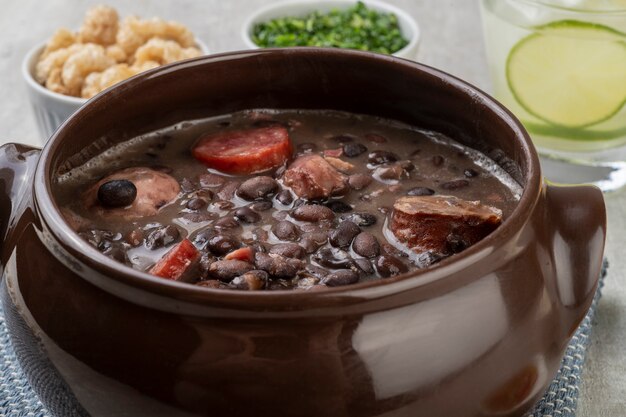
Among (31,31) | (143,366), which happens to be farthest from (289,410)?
(31,31)

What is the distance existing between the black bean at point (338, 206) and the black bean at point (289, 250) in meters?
0.23

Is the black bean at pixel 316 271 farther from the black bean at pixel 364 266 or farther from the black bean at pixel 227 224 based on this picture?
the black bean at pixel 227 224

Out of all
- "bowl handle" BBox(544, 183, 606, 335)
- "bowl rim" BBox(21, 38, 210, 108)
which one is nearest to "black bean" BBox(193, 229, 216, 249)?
"bowl handle" BBox(544, 183, 606, 335)

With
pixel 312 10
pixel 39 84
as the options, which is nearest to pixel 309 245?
pixel 39 84

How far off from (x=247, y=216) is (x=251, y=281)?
0.33 m

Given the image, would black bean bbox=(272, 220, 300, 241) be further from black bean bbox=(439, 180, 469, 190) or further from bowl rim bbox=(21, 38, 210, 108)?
bowl rim bbox=(21, 38, 210, 108)

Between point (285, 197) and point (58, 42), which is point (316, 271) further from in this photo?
point (58, 42)

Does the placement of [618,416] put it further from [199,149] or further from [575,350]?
[199,149]

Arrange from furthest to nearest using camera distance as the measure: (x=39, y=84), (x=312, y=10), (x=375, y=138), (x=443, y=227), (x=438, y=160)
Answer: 1. (x=312, y=10)
2. (x=39, y=84)
3. (x=375, y=138)
4. (x=438, y=160)
5. (x=443, y=227)

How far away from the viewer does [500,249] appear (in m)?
1.78

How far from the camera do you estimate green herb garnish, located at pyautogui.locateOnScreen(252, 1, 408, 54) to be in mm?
4168

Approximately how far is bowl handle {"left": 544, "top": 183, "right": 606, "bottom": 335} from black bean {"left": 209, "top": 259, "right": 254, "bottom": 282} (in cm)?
64

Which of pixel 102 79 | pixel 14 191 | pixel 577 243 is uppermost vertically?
pixel 14 191

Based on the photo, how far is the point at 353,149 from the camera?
2.54 meters
